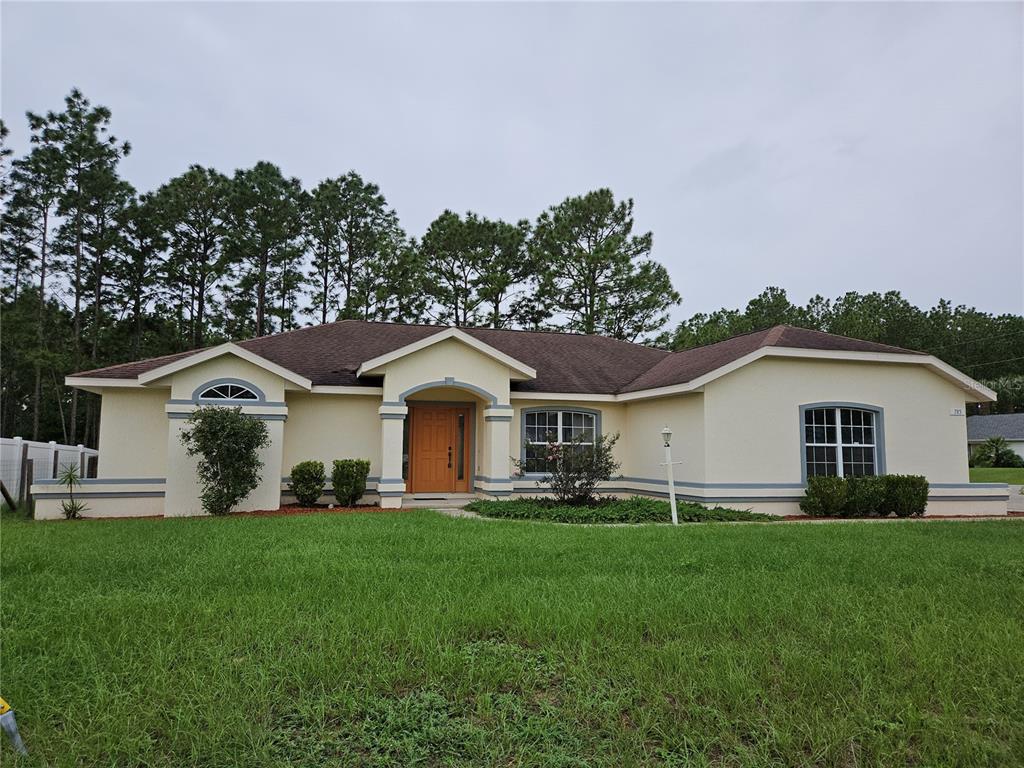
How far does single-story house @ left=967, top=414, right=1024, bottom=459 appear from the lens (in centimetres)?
4244

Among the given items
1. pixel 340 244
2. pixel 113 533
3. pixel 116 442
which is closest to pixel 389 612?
pixel 113 533

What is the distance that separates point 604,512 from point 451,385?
5120 millimetres

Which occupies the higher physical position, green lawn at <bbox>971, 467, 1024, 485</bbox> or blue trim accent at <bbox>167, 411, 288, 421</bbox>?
blue trim accent at <bbox>167, 411, 288, 421</bbox>

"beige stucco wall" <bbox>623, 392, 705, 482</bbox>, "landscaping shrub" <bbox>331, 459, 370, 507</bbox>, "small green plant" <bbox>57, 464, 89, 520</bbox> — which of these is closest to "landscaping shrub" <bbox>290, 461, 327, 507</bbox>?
"landscaping shrub" <bbox>331, 459, 370, 507</bbox>

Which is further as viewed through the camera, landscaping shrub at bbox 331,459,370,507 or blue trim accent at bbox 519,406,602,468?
blue trim accent at bbox 519,406,602,468

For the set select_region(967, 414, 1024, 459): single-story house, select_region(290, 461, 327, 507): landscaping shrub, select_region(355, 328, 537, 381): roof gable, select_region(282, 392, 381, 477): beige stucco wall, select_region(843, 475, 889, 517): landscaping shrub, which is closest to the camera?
select_region(843, 475, 889, 517): landscaping shrub

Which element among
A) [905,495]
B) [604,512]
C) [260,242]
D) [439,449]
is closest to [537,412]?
[439,449]

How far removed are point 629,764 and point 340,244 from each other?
34.6m

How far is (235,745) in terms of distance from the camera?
3174 mm

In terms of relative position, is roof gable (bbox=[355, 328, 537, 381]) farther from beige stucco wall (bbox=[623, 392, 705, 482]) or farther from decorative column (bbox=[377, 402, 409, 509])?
beige stucco wall (bbox=[623, 392, 705, 482])

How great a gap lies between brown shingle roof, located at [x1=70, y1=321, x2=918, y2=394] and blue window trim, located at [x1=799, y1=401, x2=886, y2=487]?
1332 mm

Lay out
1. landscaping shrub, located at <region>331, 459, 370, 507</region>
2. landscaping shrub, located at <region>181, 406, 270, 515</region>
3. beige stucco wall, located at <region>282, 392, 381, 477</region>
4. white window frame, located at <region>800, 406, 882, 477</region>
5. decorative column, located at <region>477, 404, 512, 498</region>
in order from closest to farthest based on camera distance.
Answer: landscaping shrub, located at <region>181, 406, 270, 515</region>, landscaping shrub, located at <region>331, 459, 370, 507</region>, white window frame, located at <region>800, 406, 882, 477</region>, beige stucco wall, located at <region>282, 392, 381, 477</region>, decorative column, located at <region>477, 404, 512, 498</region>

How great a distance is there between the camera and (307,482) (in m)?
14.2

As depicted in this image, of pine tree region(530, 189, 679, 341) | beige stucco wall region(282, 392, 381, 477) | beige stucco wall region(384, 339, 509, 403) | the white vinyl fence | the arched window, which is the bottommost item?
the white vinyl fence
